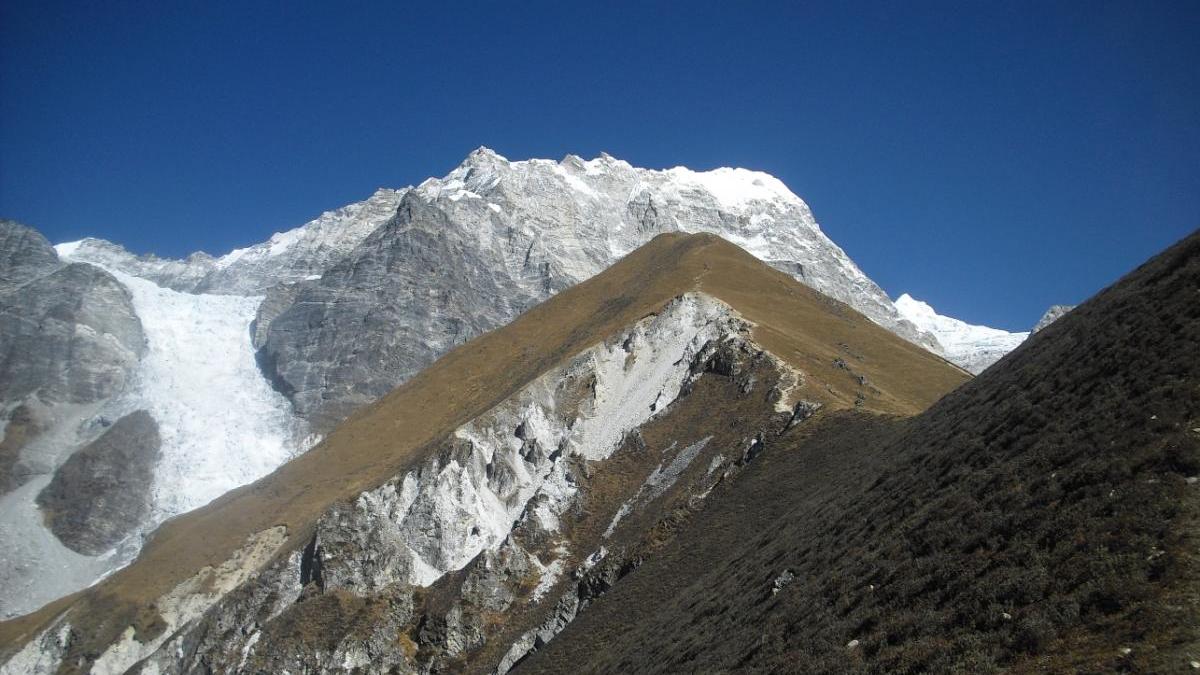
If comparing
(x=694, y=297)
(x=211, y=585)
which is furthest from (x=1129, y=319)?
(x=211, y=585)

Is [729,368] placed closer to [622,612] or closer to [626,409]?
[626,409]

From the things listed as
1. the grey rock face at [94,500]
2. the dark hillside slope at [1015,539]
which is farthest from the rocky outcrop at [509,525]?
the grey rock face at [94,500]

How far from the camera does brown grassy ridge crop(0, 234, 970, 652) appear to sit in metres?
88.5

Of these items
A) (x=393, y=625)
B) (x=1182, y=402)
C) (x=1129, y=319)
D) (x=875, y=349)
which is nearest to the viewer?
(x=1182, y=402)

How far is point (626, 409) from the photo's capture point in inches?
3091

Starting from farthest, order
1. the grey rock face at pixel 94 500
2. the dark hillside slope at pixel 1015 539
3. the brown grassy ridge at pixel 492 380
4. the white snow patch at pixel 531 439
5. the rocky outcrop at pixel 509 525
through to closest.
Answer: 1. the grey rock face at pixel 94 500
2. the brown grassy ridge at pixel 492 380
3. the white snow patch at pixel 531 439
4. the rocky outcrop at pixel 509 525
5. the dark hillside slope at pixel 1015 539

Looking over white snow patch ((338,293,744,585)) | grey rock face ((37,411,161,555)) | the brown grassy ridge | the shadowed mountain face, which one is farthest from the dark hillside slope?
grey rock face ((37,411,161,555))

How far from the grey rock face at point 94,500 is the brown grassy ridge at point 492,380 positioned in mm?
54343

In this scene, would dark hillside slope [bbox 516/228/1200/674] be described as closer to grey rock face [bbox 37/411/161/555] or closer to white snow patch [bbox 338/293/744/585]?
white snow patch [bbox 338/293/744/585]

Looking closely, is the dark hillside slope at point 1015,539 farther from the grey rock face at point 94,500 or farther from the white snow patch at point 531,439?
the grey rock face at point 94,500

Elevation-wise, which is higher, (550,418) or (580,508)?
(550,418)

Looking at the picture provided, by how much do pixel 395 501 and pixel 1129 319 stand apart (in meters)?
68.0

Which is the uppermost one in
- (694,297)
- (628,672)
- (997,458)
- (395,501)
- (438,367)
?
(438,367)

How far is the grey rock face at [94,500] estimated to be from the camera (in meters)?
176
